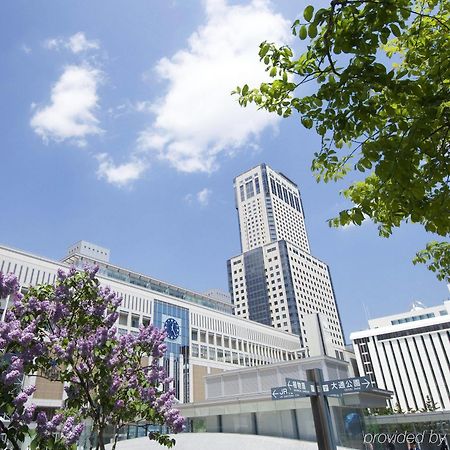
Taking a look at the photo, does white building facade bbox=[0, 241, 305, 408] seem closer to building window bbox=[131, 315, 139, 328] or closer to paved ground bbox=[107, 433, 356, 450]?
building window bbox=[131, 315, 139, 328]

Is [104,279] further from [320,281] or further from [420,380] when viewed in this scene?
[320,281]

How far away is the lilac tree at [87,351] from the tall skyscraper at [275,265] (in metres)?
104

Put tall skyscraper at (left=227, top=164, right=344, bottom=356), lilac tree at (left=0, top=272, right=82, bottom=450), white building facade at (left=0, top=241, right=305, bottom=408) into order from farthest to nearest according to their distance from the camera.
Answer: tall skyscraper at (left=227, top=164, right=344, bottom=356)
white building facade at (left=0, top=241, right=305, bottom=408)
lilac tree at (left=0, top=272, right=82, bottom=450)

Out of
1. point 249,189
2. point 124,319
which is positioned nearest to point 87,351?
point 124,319

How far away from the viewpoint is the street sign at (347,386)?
8312mm

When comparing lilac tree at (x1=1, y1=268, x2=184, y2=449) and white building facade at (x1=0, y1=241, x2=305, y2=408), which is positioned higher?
white building facade at (x1=0, y1=241, x2=305, y2=408)

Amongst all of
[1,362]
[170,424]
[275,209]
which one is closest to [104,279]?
[170,424]

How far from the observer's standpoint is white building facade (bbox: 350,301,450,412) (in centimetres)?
7494

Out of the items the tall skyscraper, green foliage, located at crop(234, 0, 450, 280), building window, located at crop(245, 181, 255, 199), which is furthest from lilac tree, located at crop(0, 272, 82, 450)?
building window, located at crop(245, 181, 255, 199)

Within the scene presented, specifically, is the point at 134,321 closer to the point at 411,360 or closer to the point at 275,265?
the point at 411,360

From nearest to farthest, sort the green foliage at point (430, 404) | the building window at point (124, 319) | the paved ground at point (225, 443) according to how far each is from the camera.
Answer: the paved ground at point (225, 443) < the building window at point (124, 319) < the green foliage at point (430, 404)

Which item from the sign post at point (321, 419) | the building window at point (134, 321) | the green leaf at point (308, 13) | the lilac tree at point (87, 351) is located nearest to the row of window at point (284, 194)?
the building window at point (134, 321)

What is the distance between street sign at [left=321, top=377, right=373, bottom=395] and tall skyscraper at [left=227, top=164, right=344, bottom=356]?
335 feet

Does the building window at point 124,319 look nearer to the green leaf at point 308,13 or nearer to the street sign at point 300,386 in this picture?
the street sign at point 300,386
